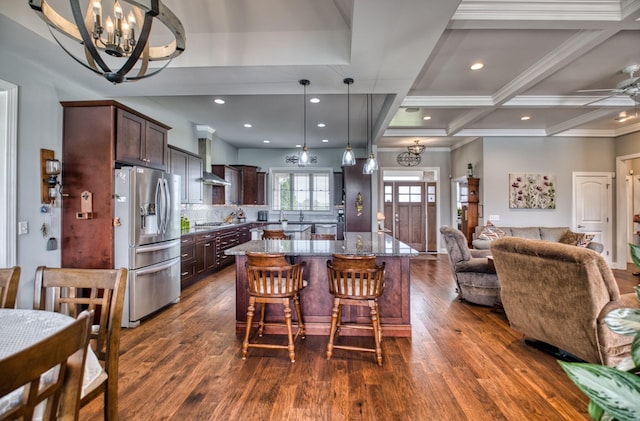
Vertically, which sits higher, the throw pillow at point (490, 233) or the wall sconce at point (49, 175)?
the wall sconce at point (49, 175)

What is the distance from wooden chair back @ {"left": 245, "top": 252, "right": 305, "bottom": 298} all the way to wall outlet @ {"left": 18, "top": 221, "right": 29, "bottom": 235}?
2.17m

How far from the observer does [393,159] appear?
855 centimetres

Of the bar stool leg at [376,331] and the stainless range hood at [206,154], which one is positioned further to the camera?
the stainless range hood at [206,154]

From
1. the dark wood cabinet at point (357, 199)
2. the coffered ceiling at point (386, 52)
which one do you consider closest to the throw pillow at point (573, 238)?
the coffered ceiling at point (386, 52)

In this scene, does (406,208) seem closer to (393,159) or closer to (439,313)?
(393,159)

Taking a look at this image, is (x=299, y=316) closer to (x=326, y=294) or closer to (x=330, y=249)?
(x=326, y=294)

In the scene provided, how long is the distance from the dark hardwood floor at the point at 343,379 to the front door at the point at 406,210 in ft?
17.3

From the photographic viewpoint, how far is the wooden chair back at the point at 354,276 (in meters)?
2.54

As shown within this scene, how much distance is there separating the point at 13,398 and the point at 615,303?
3207 millimetres

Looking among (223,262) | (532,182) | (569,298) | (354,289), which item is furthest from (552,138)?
(223,262)

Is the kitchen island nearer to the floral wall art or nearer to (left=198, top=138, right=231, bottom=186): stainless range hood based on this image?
(left=198, top=138, right=231, bottom=186): stainless range hood

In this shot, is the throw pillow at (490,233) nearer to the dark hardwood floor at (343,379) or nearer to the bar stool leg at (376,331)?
the dark hardwood floor at (343,379)

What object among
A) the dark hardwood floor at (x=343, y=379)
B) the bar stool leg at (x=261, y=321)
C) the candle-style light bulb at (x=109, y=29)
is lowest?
the dark hardwood floor at (x=343, y=379)

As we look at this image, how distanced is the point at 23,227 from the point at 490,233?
20.9 feet
